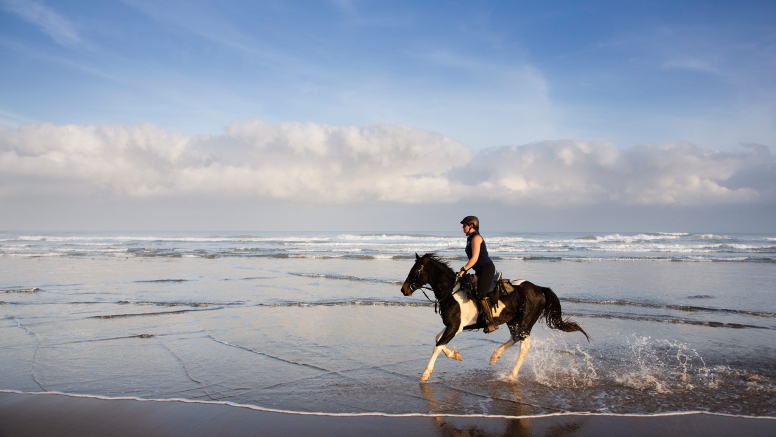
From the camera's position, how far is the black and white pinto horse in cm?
661

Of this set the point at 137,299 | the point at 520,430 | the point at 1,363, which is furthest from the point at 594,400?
the point at 137,299

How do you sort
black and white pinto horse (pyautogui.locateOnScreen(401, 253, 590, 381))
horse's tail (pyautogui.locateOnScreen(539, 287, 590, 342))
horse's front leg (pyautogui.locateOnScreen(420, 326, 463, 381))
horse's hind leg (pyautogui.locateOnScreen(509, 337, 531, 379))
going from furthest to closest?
horse's tail (pyautogui.locateOnScreen(539, 287, 590, 342)) < horse's hind leg (pyautogui.locateOnScreen(509, 337, 531, 379)) < black and white pinto horse (pyautogui.locateOnScreen(401, 253, 590, 381)) < horse's front leg (pyautogui.locateOnScreen(420, 326, 463, 381))

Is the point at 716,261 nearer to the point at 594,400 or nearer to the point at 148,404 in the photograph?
the point at 594,400

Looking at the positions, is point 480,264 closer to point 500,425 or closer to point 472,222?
point 472,222

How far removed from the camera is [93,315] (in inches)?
430

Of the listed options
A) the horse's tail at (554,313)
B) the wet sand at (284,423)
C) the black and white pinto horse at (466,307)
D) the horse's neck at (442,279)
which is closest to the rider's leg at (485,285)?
the black and white pinto horse at (466,307)

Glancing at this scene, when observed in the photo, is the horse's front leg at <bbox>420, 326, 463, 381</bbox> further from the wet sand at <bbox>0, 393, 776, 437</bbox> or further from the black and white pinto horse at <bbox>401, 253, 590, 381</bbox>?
the wet sand at <bbox>0, 393, 776, 437</bbox>

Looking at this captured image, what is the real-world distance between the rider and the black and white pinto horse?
145mm

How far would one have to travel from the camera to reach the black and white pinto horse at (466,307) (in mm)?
6609

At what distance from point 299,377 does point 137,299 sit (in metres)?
9.06

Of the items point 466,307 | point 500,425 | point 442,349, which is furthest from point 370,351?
point 500,425

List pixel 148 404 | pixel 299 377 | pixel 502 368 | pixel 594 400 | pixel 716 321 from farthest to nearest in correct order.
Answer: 1. pixel 716 321
2. pixel 502 368
3. pixel 299 377
4. pixel 594 400
5. pixel 148 404

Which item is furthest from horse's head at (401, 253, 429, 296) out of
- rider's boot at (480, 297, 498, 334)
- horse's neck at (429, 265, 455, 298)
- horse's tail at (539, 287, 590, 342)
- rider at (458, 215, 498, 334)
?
horse's tail at (539, 287, 590, 342)

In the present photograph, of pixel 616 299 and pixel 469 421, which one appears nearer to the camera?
pixel 469 421
